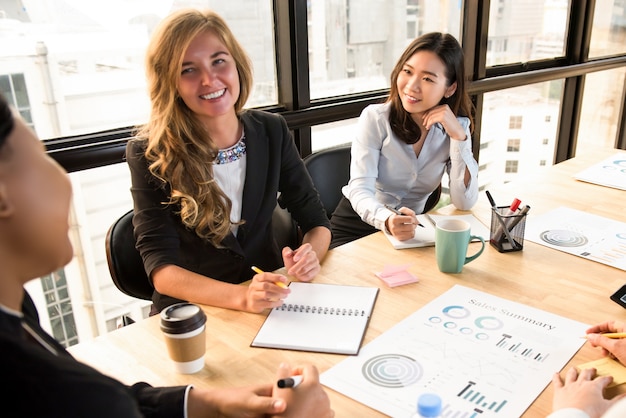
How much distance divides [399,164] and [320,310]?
97 cm

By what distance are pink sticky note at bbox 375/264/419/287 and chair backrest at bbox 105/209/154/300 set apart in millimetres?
667

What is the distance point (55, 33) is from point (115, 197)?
0.63m

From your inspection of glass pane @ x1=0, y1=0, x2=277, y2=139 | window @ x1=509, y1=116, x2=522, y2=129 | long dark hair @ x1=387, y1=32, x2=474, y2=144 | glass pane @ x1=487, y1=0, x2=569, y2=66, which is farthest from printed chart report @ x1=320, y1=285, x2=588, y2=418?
window @ x1=509, y1=116, x2=522, y2=129

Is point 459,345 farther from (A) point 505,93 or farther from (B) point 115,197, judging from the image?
(A) point 505,93

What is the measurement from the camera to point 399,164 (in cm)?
198

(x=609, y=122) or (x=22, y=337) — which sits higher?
(x=22, y=337)

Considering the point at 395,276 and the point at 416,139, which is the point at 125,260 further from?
the point at 416,139

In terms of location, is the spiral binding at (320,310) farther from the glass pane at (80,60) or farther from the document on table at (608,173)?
the document on table at (608,173)

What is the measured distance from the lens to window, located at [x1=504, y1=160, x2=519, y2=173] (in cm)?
386

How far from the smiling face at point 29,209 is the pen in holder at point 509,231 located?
3.89 ft

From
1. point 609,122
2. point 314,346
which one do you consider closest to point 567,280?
point 314,346

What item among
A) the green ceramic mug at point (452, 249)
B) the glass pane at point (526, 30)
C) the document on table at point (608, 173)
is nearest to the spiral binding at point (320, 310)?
the green ceramic mug at point (452, 249)

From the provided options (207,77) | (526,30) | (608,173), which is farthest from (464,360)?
(526,30)

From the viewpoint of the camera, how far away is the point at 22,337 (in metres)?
0.49
